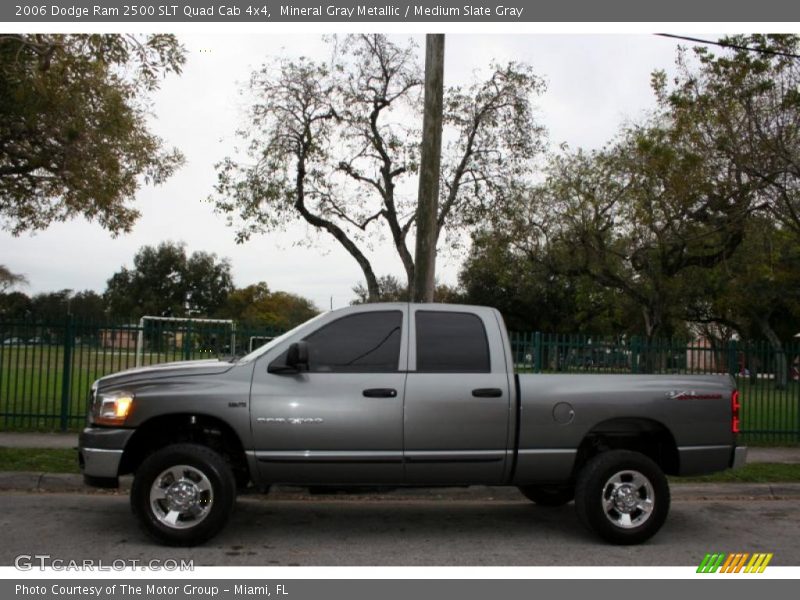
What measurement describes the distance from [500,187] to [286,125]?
5523 millimetres

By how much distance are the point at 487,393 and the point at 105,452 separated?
3.08 meters

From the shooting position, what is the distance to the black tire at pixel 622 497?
6652mm

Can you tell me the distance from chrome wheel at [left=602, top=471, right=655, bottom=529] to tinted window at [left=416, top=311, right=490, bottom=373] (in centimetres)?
143

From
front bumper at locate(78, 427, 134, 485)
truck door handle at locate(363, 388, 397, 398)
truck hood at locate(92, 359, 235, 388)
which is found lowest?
front bumper at locate(78, 427, 134, 485)

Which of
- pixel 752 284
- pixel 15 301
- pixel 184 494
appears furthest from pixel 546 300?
pixel 15 301

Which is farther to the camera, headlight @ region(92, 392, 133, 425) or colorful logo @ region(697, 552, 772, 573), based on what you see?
headlight @ region(92, 392, 133, 425)

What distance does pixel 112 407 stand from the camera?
6488mm

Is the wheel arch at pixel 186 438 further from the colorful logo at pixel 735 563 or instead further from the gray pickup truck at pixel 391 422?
the colorful logo at pixel 735 563

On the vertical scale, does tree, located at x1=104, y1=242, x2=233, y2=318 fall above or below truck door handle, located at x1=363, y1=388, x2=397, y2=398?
above

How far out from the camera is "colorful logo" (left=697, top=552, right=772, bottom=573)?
242 inches

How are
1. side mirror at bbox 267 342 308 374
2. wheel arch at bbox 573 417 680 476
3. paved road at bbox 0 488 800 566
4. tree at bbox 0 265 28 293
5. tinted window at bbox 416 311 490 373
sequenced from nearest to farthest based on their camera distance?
paved road at bbox 0 488 800 566 < side mirror at bbox 267 342 308 374 < tinted window at bbox 416 311 490 373 < wheel arch at bbox 573 417 680 476 < tree at bbox 0 265 28 293

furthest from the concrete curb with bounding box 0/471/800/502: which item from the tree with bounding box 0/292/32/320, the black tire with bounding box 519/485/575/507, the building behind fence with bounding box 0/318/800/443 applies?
the tree with bounding box 0/292/32/320

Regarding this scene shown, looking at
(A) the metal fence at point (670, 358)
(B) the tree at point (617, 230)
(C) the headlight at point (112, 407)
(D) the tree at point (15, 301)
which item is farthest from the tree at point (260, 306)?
(C) the headlight at point (112, 407)

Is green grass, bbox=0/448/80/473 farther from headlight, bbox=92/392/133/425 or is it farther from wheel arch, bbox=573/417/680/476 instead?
wheel arch, bbox=573/417/680/476
